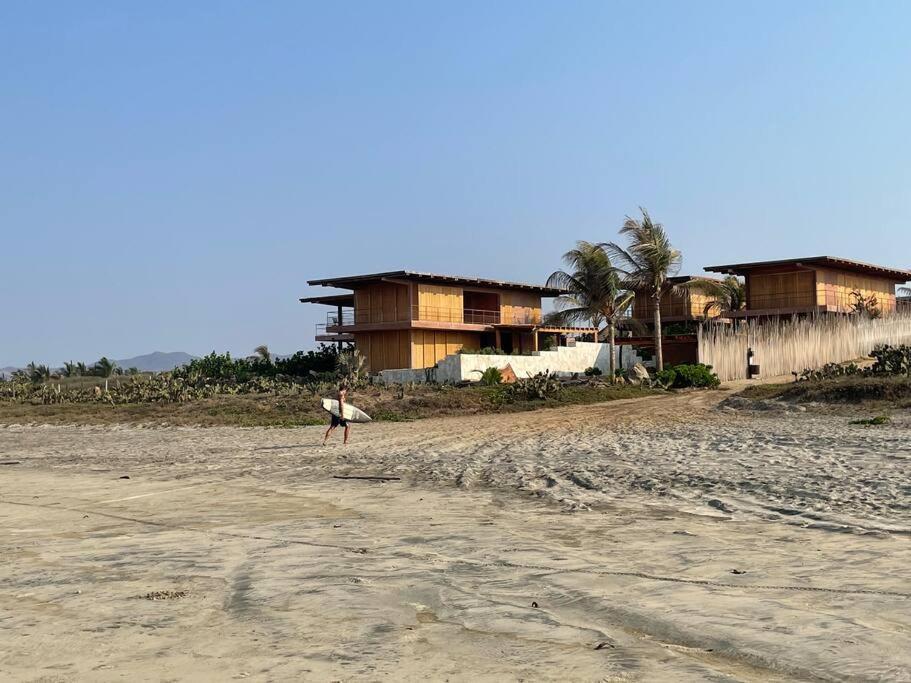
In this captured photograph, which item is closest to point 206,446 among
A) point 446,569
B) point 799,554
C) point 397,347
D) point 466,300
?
point 446,569

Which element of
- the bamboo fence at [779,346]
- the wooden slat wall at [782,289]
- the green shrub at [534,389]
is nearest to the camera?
the green shrub at [534,389]

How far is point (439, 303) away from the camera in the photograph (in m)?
46.2

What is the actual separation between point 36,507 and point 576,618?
8.23 m

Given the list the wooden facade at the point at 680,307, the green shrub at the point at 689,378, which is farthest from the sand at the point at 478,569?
the wooden facade at the point at 680,307

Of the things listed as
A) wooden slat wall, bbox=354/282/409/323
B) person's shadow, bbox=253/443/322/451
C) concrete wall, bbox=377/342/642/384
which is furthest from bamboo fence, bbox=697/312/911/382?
person's shadow, bbox=253/443/322/451

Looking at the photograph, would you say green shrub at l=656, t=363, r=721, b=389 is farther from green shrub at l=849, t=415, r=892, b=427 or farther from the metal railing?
green shrub at l=849, t=415, r=892, b=427

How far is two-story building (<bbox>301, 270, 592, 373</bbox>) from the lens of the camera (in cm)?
4519

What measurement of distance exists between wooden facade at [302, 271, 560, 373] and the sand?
2987 centimetres

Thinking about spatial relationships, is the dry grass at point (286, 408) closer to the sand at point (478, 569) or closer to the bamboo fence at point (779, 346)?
the bamboo fence at point (779, 346)

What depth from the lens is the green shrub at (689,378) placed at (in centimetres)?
3484

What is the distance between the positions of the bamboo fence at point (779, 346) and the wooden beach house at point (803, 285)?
7.57 m

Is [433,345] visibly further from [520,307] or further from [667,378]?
[667,378]

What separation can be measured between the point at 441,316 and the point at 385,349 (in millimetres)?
3400

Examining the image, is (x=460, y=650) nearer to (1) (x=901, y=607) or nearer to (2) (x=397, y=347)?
(1) (x=901, y=607)
